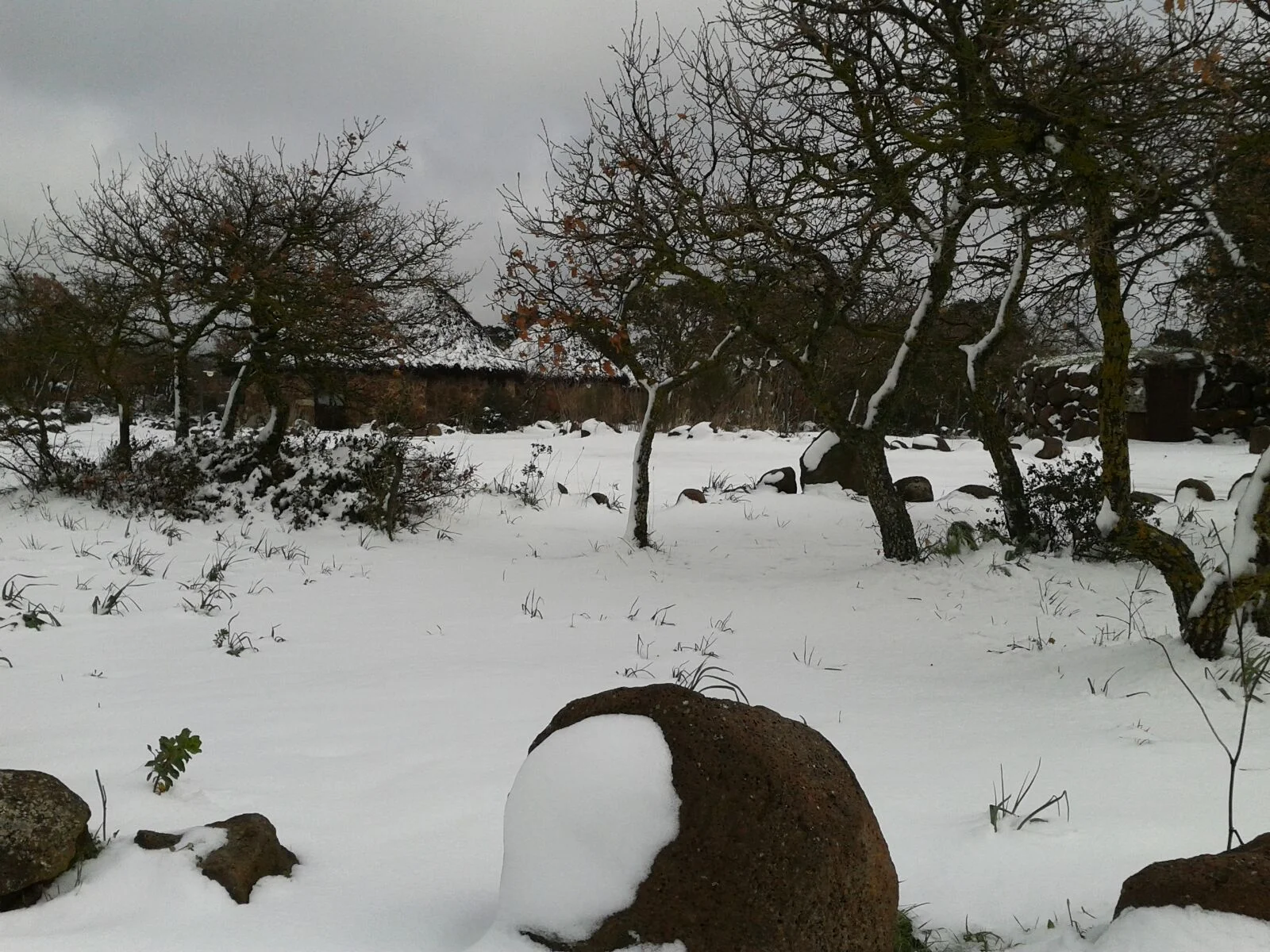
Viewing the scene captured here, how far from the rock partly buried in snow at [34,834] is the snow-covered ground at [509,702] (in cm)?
7

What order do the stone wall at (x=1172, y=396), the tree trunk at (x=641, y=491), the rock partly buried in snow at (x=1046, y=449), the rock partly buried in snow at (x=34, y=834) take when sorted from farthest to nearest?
the stone wall at (x=1172, y=396) < the rock partly buried in snow at (x=1046, y=449) < the tree trunk at (x=641, y=491) < the rock partly buried in snow at (x=34, y=834)

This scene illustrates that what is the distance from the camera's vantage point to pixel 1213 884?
5.68 feet

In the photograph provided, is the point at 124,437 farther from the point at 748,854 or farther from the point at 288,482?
the point at 748,854

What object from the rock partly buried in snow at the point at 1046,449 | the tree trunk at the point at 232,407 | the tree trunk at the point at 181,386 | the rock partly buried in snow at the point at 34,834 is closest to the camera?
the rock partly buried in snow at the point at 34,834

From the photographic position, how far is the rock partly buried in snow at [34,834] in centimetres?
184

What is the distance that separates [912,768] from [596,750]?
6.34 feet

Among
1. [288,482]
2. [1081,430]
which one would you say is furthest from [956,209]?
[1081,430]

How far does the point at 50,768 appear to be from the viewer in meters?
2.77

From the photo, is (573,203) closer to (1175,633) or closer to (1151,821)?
(1175,633)

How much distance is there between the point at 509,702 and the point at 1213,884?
294 cm

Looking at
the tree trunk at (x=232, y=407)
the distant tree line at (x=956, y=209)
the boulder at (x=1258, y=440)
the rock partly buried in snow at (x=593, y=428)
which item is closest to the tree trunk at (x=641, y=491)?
the distant tree line at (x=956, y=209)

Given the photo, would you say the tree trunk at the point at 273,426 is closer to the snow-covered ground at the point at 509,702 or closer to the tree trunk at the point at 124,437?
the snow-covered ground at the point at 509,702

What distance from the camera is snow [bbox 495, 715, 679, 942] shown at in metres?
1.72

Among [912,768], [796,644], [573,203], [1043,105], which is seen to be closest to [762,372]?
[573,203]
